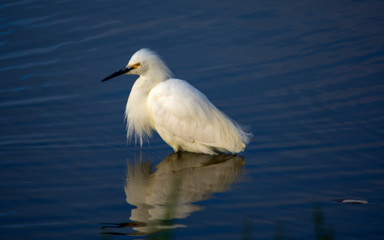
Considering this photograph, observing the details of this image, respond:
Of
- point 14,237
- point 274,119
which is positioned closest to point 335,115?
point 274,119

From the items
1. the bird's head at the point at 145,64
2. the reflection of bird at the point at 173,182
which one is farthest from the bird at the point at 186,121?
the reflection of bird at the point at 173,182

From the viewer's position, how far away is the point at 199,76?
6.96 metres

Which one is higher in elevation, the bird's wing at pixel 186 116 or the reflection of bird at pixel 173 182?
the bird's wing at pixel 186 116

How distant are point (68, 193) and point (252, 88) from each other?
296 centimetres

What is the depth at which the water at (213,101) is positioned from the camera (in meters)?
3.97

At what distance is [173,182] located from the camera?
3797 millimetres

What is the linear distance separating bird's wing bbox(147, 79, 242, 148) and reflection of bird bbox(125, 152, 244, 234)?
23 centimetres

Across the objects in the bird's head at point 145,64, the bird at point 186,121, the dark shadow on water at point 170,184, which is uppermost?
the bird's head at point 145,64

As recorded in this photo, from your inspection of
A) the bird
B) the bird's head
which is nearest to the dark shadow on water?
the bird

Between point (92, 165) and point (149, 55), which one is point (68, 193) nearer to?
point (92, 165)

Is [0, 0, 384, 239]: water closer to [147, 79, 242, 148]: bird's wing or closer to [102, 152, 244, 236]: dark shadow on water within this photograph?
[102, 152, 244, 236]: dark shadow on water

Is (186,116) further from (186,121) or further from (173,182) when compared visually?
(173,182)

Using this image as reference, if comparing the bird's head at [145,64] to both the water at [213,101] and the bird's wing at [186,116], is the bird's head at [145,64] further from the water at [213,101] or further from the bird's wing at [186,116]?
the water at [213,101]

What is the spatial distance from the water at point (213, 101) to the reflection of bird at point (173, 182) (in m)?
0.02
